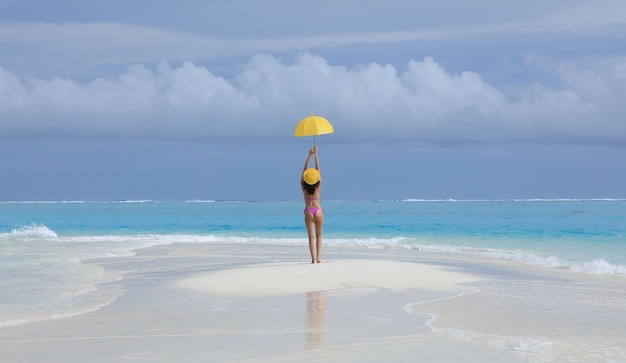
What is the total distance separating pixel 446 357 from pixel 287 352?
1.32 meters

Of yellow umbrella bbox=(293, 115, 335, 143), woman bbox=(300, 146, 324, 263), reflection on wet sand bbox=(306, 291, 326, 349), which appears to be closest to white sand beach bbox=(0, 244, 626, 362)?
reflection on wet sand bbox=(306, 291, 326, 349)

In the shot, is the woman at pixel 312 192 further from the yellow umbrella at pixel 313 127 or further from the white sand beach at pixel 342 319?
the white sand beach at pixel 342 319

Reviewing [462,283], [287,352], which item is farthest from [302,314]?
[462,283]

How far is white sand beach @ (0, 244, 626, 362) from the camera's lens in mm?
6430

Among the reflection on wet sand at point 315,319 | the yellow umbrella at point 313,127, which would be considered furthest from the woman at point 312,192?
the reflection on wet sand at point 315,319

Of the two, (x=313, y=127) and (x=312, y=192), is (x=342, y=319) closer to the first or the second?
(x=312, y=192)

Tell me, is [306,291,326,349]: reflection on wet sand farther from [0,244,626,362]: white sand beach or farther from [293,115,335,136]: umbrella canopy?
[293,115,335,136]: umbrella canopy

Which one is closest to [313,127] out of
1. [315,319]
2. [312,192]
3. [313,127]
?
[313,127]

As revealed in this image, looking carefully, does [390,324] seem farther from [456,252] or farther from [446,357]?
[456,252]

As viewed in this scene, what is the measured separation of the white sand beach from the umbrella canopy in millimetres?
2338

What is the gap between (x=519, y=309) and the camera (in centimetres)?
895

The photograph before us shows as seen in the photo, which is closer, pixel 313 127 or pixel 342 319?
pixel 342 319

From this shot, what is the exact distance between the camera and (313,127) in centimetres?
1344

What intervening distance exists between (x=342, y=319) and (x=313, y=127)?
5.88 m
